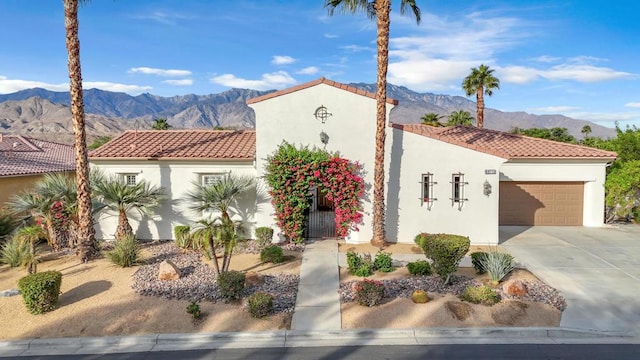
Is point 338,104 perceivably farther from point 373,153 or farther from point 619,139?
point 619,139

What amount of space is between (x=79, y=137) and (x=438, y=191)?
44.6ft

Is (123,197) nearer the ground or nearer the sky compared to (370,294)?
nearer the sky

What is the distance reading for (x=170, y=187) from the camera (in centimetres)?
1702

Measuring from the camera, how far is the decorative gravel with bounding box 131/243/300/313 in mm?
10535

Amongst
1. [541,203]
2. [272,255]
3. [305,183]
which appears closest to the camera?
[272,255]

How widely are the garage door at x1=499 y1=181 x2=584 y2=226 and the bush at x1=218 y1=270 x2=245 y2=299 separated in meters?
15.2

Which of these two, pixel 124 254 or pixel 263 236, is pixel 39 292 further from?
pixel 263 236

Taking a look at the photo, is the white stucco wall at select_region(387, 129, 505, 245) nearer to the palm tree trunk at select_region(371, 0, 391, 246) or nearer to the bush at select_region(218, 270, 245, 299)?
the palm tree trunk at select_region(371, 0, 391, 246)

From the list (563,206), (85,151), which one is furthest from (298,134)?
(563,206)

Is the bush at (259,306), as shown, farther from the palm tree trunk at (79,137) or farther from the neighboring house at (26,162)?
the neighboring house at (26,162)

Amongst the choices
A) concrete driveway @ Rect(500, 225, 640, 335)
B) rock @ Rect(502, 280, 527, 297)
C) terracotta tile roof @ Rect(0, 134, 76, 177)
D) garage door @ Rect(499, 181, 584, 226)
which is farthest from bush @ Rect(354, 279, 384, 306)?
terracotta tile roof @ Rect(0, 134, 76, 177)

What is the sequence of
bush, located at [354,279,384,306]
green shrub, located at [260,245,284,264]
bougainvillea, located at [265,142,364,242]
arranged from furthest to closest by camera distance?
1. bougainvillea, located at [265,142,364,242]
2. green shrub, located at [260,245,284,264]
3. bush, located at [354,279,384,306]

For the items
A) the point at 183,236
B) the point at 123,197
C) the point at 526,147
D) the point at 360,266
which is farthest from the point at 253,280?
the point at 526,147

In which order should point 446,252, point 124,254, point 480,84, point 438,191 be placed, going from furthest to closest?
1. point 480,84
2. point 438,191
3. point 124,254
4. point 446,252
